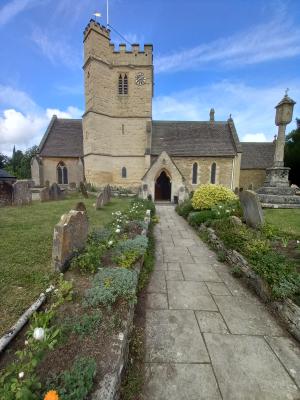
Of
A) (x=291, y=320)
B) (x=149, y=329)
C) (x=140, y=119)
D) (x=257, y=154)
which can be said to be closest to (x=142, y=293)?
(x=149, y=329)

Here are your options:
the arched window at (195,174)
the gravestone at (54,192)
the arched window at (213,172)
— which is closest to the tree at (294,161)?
the arched window at (213,172)

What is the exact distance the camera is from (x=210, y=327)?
3.05 metres

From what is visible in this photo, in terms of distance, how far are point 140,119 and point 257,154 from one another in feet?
55.3

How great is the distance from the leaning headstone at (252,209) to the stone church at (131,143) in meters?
12.5

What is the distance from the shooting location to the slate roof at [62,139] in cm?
2411

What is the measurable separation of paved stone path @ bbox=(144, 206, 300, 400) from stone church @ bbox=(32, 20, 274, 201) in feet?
50.5

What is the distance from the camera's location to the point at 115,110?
861 inches

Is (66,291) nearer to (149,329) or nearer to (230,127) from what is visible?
(149,329)

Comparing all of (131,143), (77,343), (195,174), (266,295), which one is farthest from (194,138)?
(77,343)

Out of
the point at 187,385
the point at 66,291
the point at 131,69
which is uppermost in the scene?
the point at 131,69

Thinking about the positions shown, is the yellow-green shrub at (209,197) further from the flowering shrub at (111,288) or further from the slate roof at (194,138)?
the slate roof at (194,138)

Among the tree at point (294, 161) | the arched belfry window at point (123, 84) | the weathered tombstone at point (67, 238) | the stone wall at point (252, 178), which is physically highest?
the arched belfry window at point (123, 84)

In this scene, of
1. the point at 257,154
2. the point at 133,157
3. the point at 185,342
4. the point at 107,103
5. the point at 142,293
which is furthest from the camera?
the point at 257,154

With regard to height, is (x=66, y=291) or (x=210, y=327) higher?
(x=66, y=291)
